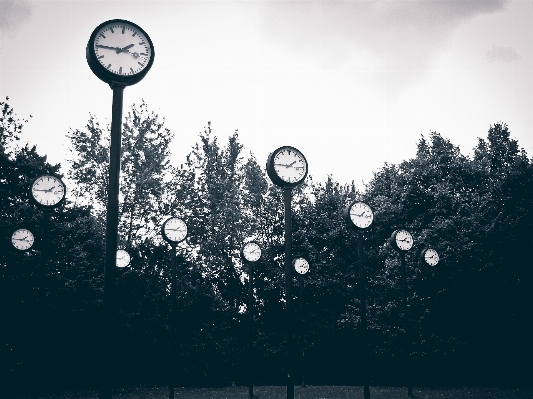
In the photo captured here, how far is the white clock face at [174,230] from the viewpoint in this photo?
43.6 ft

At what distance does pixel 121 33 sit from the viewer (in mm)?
5645

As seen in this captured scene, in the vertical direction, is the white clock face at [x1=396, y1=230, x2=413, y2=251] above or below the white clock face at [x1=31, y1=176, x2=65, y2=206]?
below

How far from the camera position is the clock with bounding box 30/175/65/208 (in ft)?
35.3

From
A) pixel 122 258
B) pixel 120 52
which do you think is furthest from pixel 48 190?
pixel 122 258

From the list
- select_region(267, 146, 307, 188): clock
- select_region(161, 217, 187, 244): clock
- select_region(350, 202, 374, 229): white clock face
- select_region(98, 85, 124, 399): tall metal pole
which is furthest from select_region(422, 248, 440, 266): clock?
select_region(98, 85, 124, 399): tall metal pole

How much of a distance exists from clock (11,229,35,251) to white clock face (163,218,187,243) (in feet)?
13.6

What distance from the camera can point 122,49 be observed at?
18.4 feet

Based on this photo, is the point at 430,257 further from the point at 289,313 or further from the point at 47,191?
the point at 47,191

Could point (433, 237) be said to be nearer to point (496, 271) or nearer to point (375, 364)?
point (496, 271)

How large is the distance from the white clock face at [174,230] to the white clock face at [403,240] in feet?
26.1

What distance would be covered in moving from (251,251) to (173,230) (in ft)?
14.8

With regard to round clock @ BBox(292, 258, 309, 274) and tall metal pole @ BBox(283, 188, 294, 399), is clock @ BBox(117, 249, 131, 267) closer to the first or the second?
round clock @ BBox(292, 258, 309, 274)

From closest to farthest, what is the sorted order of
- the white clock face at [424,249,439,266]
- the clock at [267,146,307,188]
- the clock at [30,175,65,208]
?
the clock at [267,146,307,188]
the clock at [30,175,65,208]
the white clock face at [424,249,439,266]

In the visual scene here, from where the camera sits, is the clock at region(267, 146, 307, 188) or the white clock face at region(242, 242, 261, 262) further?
the white clock face at region(242, 242, 261, 262)
